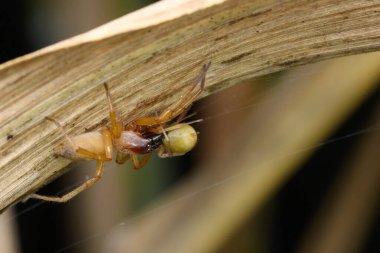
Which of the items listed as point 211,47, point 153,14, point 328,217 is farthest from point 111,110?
point 328,217

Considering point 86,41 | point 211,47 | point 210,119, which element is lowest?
point 86,41

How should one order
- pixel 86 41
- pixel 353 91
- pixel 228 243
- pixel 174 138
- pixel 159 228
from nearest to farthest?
pixel 86 41, pixel 174 138, pixel 353 91, pixel 159 228, pixel 228 243

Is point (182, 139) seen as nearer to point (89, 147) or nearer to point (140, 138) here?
point (140, 138)

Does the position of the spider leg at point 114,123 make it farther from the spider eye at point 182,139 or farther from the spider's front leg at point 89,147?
the spider eye at point 182,139

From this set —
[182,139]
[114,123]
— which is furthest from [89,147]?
[182,139]

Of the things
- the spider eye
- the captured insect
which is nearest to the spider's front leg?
the captured insect

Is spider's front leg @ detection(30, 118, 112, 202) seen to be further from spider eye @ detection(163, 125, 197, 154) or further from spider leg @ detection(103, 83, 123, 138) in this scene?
spider eye @ detection(163, 125, 197, 154)

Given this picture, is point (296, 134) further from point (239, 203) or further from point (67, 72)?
point (67, 72)

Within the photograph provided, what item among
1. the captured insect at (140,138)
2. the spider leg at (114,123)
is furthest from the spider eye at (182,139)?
the spider leg at (114,123)
